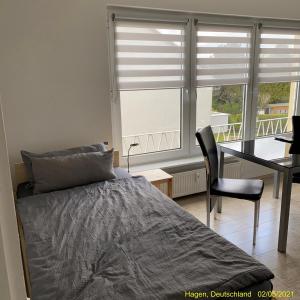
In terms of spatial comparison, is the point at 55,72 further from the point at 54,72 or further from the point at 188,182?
the point at 188,182

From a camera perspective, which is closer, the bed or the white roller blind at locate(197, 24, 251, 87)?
the bed

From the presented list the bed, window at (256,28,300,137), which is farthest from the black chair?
window at (256,28,300,137)

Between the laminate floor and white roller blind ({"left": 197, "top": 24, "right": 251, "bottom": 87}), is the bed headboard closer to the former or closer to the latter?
the laminate floor

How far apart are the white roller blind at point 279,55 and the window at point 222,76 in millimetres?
252

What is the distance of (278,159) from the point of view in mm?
2484

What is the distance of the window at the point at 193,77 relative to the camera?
3.15 meters

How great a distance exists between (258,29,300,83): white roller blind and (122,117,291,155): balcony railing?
0.61 m

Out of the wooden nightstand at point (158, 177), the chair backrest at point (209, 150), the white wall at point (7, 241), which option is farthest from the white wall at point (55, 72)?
the white wall at point (7, 241)

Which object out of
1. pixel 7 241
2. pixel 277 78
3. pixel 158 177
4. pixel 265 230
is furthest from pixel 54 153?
pixel 277 78

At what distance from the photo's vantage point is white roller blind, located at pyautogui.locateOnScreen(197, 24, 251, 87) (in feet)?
11.4

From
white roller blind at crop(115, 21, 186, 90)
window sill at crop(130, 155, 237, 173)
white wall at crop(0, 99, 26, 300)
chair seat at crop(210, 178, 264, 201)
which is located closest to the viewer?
white wall at crop(0, 99, 26, 300)

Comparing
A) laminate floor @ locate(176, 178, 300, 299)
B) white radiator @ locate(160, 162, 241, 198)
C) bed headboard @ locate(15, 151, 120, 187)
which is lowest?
laminate floor @ locate(176, 178, 300, 299)

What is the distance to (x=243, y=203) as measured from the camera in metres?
3.37

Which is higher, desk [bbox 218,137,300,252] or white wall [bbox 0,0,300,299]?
white wall [bbox 0,0,300,299]
